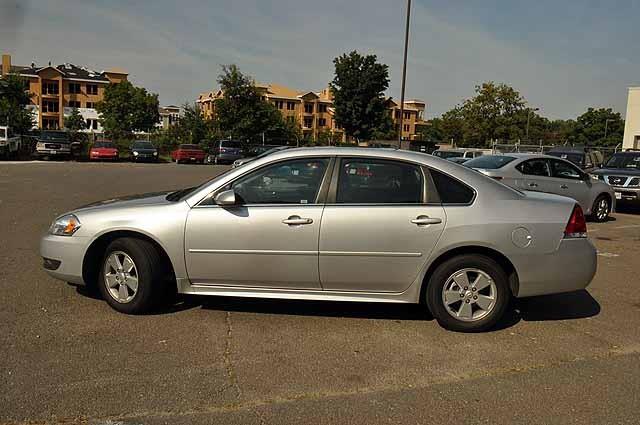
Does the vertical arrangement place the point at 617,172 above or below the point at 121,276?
above

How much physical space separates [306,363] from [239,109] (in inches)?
1646

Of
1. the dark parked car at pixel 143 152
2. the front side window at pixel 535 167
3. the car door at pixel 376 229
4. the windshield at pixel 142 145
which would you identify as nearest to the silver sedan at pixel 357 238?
the car door at pixel 376 229

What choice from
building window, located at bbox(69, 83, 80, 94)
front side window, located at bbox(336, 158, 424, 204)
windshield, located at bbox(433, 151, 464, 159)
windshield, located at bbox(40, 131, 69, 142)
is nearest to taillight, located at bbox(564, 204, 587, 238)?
front side window, located at bbox(336, 158, 424, 204)

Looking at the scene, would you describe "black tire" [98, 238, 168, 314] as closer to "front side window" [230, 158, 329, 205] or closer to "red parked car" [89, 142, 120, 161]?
"front side window" [230, 158, 329, 205]

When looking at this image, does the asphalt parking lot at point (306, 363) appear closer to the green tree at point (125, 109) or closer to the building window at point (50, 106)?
the green tree at point (125, 109)

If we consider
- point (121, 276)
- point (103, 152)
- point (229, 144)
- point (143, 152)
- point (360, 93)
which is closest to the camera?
point (121, 276)

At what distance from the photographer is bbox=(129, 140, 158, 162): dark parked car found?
36344 mm

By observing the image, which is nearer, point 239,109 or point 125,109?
point 239,109

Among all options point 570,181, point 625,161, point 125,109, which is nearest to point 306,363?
point 570,181

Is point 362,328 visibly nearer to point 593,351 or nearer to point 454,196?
point 454,196

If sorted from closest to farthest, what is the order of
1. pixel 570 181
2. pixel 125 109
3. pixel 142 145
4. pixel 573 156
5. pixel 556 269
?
pixel 556 269
pixel 570 181
pixel 573 156
pixel 142 145
pixel 125 109

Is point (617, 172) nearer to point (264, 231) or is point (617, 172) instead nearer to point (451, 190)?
point (451, 190)

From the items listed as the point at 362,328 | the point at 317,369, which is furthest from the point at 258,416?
the point at 362,328

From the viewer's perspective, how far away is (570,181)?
453 inches
